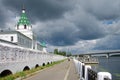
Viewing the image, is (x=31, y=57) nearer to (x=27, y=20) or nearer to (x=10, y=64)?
(x=10, y=64)

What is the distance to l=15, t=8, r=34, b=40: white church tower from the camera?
117m

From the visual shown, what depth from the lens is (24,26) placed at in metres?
116

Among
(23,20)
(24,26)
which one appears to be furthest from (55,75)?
(23,20)

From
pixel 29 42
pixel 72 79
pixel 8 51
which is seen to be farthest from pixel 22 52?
pixel 29 42

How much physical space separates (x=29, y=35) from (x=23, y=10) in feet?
41.0

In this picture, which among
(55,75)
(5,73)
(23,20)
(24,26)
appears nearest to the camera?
(5,73)

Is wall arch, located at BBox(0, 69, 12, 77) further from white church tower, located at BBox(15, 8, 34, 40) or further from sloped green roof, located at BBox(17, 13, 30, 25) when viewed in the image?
sloped green roof, located at BBox(17, 13, 30, 25)

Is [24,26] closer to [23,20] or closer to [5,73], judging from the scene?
[23,20]

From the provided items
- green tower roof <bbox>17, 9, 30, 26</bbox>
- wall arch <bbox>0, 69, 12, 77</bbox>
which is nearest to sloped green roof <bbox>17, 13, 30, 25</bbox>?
green tower roof <bbox>17, 9, 30, 26</bbox>

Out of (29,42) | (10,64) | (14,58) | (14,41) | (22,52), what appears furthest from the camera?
(29,42)

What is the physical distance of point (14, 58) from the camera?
22859 millimetres

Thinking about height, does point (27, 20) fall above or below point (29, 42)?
above

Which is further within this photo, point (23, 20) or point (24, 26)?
point (23, 20)

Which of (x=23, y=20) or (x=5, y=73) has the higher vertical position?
(x=23, y=20)
